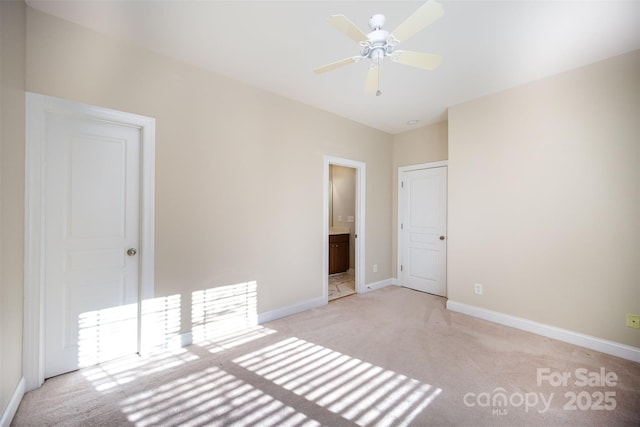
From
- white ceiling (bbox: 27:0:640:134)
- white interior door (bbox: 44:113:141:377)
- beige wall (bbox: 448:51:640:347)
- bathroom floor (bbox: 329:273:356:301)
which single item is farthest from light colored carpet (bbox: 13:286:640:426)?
white ceiling (bbox: 27:0:640:134)

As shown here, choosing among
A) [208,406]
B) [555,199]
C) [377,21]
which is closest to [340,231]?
[555,199]

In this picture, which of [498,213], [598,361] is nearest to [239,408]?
[598,361]

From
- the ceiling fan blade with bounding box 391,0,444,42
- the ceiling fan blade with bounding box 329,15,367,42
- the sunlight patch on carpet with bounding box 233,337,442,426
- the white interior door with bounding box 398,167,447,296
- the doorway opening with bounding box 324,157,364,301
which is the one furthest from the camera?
the doorway opening with bounding box 324,157,364,301

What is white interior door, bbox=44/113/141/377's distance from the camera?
2.00 m

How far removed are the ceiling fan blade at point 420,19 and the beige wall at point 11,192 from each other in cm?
225

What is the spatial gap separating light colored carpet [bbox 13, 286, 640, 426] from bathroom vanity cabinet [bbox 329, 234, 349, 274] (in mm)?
2353

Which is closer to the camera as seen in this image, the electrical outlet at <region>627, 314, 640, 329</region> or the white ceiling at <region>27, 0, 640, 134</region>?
the white ceiling at <region>27, 0, 640, 134</region>

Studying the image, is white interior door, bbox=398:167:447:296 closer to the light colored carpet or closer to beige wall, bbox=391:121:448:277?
beige wall, bbox=391:121:448:277

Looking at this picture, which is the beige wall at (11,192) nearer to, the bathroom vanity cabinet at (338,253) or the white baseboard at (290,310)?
the white baseboard at (290,310)

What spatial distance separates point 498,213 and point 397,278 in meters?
2.10

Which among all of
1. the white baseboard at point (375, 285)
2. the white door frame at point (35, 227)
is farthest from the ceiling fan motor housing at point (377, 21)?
the white baseboard at point (375, 285)

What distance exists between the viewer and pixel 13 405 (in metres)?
1.60

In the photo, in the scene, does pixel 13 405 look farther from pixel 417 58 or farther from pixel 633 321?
pixel 633 321

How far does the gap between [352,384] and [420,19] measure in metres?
2.44
